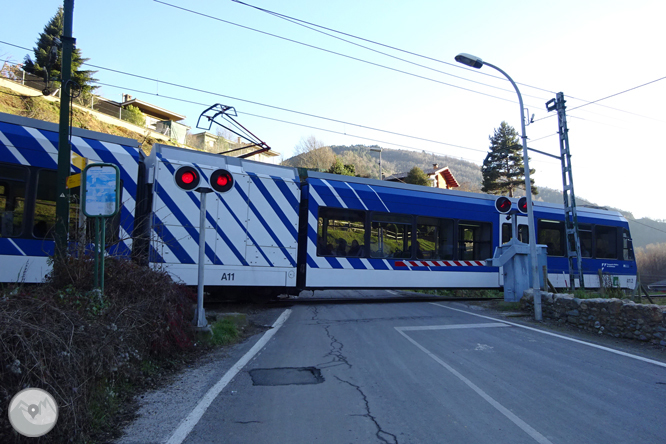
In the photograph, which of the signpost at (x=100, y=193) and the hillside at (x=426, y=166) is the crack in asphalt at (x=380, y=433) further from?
the hillside at (x=426, y=166)

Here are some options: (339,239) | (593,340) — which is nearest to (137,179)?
(339,239)

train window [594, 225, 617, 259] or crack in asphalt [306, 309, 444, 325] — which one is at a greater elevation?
train window [594, 225, 617, 259]

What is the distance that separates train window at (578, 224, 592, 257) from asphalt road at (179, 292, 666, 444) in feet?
32.4

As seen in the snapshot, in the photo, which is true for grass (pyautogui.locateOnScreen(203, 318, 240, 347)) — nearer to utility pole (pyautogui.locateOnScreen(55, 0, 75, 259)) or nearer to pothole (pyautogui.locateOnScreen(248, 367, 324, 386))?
pothole (pyautogui.locateOnScreen(248, 367, 324, 386))

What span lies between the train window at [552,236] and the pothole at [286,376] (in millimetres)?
13000

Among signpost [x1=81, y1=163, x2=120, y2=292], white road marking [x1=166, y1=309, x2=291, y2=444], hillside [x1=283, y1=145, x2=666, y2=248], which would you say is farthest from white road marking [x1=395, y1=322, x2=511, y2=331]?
hillside [x1=283, y1=145, x2=666, y2=248]

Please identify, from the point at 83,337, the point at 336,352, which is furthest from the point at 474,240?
the point at 83,337

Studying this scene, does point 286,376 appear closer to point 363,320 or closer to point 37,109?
point 363,320

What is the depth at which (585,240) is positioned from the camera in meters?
17.1

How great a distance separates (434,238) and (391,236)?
1.68m

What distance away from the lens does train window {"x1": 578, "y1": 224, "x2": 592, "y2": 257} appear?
55.7 ft

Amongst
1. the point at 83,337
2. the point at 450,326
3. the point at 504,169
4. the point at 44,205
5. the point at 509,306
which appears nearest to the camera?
the point at 83,337

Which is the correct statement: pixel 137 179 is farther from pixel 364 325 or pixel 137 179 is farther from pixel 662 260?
pixel 662 260

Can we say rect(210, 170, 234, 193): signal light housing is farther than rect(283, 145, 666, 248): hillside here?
No
